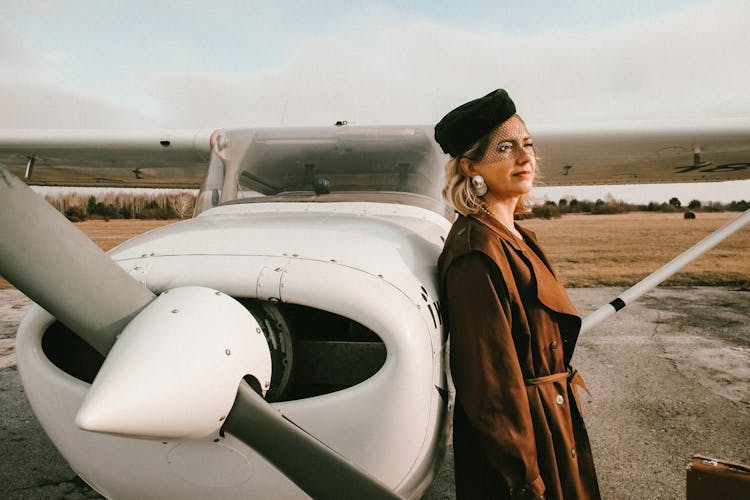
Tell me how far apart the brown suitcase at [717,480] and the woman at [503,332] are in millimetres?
405

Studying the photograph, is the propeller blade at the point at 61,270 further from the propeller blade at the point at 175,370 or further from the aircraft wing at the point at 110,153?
the aircraft wing at the point at 110,153

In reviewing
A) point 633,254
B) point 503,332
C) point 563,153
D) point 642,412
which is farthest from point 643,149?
point 633,254

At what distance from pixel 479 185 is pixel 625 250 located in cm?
1650

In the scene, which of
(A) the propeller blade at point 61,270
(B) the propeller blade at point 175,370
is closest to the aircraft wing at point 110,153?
(A) the propeller blade at point 61,270

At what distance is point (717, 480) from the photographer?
1830 millimetres

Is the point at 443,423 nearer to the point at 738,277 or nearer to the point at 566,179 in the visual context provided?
the point at 566,179

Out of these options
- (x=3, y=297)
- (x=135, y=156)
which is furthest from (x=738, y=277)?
(x=3, y=297)

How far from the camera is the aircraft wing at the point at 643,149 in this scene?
4504 mm

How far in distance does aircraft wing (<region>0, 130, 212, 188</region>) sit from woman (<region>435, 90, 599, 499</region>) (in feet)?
11.4

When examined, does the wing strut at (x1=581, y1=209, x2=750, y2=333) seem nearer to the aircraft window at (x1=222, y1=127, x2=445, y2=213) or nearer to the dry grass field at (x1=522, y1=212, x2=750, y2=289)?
the aircraft window at (x1=222, y1=127, x2=445, y2=213)

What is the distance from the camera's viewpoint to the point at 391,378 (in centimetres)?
146

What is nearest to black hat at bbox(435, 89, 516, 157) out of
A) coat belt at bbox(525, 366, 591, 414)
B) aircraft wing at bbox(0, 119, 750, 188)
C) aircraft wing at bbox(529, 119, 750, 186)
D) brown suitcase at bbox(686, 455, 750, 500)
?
coat belt at bbox(525, 366, 591, 414)

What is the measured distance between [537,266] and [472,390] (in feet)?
1.66

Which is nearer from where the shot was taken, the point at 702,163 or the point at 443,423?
the point at 443,423
